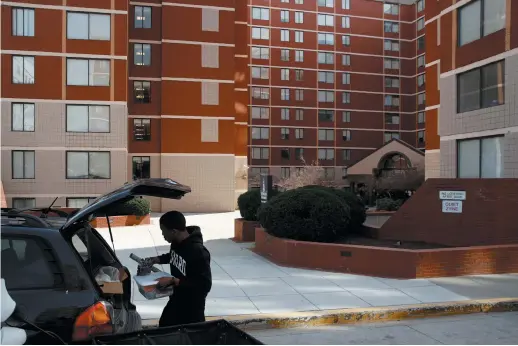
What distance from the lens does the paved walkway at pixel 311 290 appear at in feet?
23.3

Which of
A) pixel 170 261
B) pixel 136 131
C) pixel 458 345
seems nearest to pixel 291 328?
pixel 458 345

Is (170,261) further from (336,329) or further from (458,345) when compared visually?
(458,345)

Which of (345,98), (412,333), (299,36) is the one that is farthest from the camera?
(345,98)

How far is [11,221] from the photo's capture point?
3619 mm

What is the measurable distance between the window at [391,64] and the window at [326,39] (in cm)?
758

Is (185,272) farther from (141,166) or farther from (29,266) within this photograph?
(141,166)

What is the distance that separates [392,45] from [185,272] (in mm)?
60531

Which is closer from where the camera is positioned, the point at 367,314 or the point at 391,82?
the point at 367,314

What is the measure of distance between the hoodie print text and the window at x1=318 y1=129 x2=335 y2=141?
53.8 m

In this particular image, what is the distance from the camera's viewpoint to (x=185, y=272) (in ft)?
12.5

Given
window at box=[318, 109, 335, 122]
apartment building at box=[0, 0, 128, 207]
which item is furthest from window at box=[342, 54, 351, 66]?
apartment building at box=[0, 0, 128, 207]

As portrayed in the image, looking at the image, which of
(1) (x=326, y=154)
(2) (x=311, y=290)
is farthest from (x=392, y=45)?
(2) (x=311, y=290)

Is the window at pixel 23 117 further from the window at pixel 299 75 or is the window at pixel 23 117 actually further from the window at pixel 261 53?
the window at pixel 299 75

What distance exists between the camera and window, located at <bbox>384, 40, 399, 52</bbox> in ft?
193
